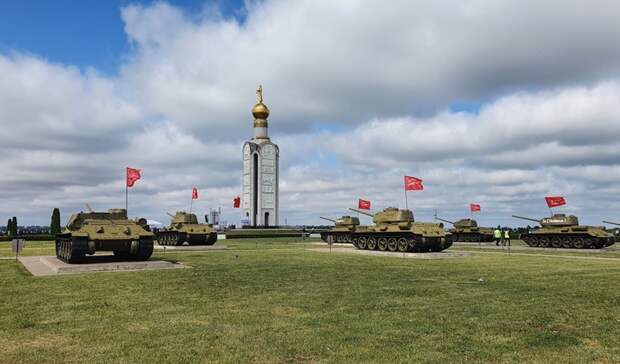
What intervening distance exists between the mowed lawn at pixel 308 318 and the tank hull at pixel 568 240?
70.7 ft

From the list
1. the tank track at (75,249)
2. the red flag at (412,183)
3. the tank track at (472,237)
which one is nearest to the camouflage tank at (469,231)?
the tank track at (472,237)

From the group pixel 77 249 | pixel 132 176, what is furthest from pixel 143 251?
pixel 132 176

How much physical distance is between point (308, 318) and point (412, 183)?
23986mm

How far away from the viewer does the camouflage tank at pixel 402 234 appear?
92.4 ft

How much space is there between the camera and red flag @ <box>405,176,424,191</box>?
32344 mm

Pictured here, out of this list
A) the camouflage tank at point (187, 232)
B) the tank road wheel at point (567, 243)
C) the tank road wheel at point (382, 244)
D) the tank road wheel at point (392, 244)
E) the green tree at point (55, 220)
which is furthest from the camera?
the green tree at point (55, 220)

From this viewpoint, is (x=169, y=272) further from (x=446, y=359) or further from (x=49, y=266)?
(x=446, y=359)

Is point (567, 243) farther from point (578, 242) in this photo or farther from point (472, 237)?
point (472, 237)

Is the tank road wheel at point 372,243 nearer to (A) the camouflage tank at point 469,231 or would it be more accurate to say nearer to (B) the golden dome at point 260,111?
(A) the camouflage tank at point 469,231

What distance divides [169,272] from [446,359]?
12.4m

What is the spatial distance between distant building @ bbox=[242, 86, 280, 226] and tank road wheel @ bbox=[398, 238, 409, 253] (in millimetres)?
60108

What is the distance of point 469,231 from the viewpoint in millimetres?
48625

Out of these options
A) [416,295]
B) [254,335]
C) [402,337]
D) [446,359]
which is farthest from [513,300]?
[254,335]

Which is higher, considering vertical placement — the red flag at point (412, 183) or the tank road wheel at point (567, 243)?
the red flag at point (412, 183)
